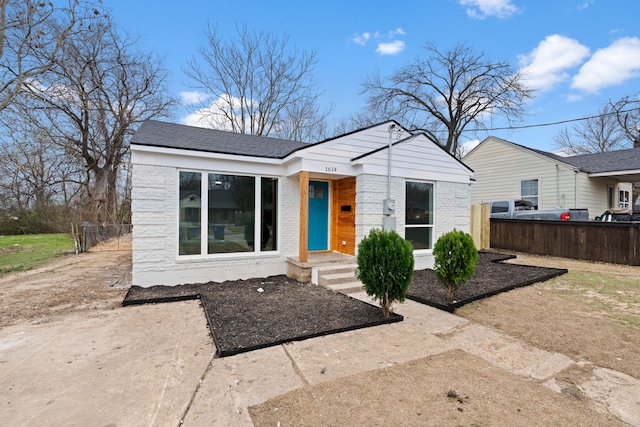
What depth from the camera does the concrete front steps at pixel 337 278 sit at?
6.04 metres

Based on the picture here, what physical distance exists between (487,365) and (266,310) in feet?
10.0

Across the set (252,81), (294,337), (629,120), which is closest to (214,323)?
(294,337)

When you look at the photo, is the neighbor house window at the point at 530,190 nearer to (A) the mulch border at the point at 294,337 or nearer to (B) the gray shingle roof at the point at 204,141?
(B) the gray shingle roof at the point at 204,141

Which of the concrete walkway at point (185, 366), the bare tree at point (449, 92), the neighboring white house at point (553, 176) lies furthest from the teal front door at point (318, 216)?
the neighboring white house at point (553, 176)

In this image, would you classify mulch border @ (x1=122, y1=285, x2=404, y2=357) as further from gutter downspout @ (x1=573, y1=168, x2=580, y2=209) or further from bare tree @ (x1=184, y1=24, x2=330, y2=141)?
bare tree @ (x1=184, y1=24, x2=330, y2=141)

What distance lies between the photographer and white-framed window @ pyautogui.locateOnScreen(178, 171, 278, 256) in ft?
20.9

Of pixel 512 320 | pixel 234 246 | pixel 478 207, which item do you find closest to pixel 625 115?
pixel 478 207

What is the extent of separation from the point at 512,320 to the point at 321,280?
11.3 ft

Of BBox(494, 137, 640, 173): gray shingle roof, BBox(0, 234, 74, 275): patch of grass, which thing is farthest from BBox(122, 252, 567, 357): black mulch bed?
BBox(494, 137, 640, 173): gray shingle roof

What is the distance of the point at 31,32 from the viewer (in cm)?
1069

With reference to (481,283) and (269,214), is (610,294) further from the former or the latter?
(269,214)

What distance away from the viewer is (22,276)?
7.70m

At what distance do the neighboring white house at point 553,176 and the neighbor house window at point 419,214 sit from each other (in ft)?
33.4

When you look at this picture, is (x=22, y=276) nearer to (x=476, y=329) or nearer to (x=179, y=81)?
(x=476, y=329)
